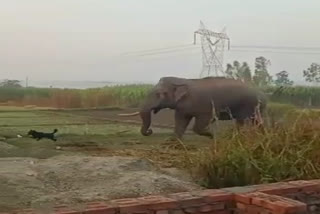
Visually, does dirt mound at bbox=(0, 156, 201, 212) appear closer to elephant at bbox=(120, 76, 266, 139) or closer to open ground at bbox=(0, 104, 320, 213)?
open ground at bbox=(0, 104, 320, 213)

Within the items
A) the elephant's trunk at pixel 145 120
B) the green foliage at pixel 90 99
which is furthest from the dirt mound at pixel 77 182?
the green foliage at pixel 90 99

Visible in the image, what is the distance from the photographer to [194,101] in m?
11.9

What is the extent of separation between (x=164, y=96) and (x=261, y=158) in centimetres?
598

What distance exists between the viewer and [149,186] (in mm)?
5359

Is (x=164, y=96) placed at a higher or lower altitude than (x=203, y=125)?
higher

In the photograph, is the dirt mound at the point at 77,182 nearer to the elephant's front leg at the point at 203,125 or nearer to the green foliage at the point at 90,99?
the elephant's front leg at the point at 203,125

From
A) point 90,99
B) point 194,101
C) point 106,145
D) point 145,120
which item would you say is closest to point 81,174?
point 106,145

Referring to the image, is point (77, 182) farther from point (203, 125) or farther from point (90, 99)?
point (90, 99)

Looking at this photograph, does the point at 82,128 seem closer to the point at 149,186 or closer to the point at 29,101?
the point at 149,186

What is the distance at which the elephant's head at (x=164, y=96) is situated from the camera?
11844 millimetres

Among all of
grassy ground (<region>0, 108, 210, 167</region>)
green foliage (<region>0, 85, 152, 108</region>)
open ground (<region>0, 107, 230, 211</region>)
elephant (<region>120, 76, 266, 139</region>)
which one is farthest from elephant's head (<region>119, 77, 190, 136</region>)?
green foliage (<region>0, 85, 152, 108</region>)

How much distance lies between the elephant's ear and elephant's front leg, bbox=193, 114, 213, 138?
0.52m

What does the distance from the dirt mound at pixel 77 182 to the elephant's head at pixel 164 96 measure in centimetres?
498

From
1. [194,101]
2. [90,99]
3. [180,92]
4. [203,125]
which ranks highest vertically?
[180,92]
